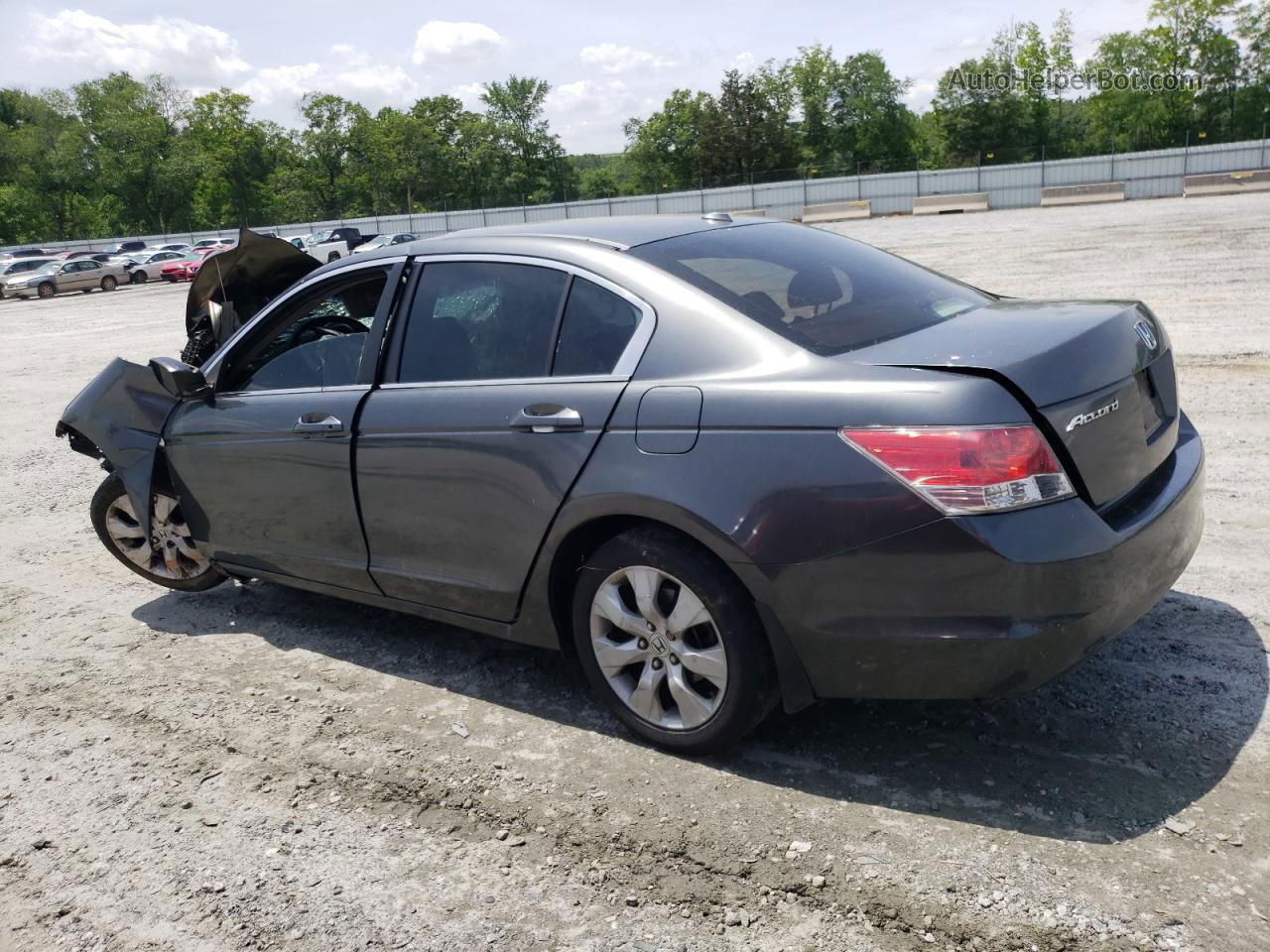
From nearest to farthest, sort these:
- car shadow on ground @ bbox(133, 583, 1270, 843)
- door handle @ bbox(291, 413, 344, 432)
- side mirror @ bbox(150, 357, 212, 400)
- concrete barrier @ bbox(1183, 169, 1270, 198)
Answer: car shadow on ground @ bbox(133, 583, 1270, 843)
door handle @ bbox(291, 413, 344, 432)
side mirror @ bbox(150, 357, 212, 400)
concrete barrier @ bbox(1183, 169, 1270, 198)

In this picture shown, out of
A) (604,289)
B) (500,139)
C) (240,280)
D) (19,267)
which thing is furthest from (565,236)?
(500,139)

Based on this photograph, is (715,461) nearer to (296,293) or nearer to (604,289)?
(604,289)

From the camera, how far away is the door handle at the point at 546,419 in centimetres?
348

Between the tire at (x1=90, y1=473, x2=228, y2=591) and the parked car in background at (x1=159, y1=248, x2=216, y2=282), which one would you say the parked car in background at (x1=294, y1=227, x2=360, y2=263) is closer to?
the parked car in background at (x1=159, y1=248, x2=216, y2=282)

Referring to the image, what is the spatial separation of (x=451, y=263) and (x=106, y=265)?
43.3 m

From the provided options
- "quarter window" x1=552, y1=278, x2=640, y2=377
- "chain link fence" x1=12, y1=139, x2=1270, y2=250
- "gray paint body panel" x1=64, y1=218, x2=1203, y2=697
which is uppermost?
"chain link fence" x1=12, y1=139, x2=1270, y2=250

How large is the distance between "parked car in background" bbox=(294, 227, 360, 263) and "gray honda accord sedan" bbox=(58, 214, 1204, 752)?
40523 mm

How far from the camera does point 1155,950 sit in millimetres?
2451

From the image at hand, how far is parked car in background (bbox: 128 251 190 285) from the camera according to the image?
43.3 metres

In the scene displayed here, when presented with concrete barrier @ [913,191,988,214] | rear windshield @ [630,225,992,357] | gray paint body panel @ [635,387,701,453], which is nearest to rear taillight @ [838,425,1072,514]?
rear windshield @ [630,225,992,357]

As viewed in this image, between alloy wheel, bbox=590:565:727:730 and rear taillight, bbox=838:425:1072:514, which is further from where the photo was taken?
alloy wheel, bbox=590:565:727:730

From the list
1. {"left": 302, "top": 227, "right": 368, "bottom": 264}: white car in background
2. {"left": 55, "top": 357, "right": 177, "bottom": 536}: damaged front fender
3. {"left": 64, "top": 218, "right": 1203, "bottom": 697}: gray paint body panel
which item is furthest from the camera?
{"left": 302, "top": 227, "right": 368, "bottom": 264}: white car in background

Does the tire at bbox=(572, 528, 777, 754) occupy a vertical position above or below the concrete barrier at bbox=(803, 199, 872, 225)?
below

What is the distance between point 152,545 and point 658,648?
320 cm
